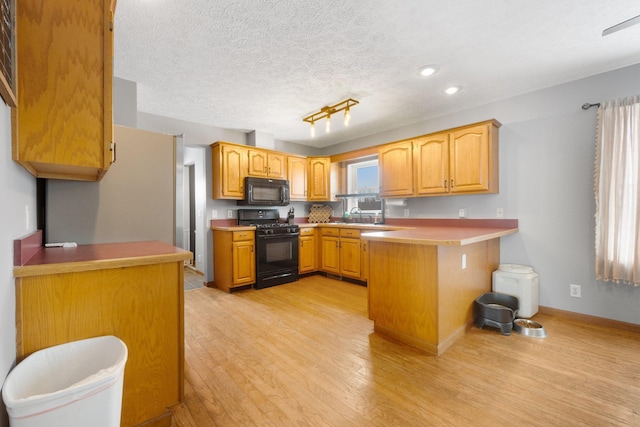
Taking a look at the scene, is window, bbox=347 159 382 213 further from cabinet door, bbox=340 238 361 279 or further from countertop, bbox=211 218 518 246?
cabinet door, bbox=340 238 361 279

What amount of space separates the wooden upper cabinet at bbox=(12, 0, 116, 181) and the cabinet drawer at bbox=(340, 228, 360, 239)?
3.42 m

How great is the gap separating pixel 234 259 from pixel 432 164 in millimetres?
3047

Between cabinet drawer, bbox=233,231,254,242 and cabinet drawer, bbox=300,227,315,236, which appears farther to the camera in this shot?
cabinet drawer, bbox=300,227,315,236

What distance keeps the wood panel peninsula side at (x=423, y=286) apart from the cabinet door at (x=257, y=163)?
2.52 meters

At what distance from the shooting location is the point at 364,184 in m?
5.11

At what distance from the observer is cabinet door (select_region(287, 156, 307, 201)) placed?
484cm

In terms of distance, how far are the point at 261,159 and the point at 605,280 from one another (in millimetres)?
4461

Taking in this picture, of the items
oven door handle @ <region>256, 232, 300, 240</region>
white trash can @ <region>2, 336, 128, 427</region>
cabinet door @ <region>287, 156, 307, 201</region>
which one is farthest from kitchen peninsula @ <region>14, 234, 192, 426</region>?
cabinet door @ <region>287, 156, 307, 201</region>

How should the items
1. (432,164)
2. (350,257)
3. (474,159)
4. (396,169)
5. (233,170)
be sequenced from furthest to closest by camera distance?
(350,257) < (233,170) < (396,169) < (432,164) < (474,159)

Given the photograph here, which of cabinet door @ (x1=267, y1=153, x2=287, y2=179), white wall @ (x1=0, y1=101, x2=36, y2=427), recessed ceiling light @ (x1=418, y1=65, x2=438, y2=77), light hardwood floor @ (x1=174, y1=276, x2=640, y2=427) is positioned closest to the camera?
white wall @ (x1=0, y1=101, x2=36, y2=427)

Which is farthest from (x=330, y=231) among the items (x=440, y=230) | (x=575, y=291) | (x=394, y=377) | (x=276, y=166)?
(x=575, y=291)

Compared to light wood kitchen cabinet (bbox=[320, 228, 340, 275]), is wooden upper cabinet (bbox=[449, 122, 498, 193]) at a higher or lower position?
higher

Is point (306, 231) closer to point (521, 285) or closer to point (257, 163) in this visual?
point (257, 163)

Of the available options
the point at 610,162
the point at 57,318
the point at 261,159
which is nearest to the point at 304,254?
the point at 261,159
